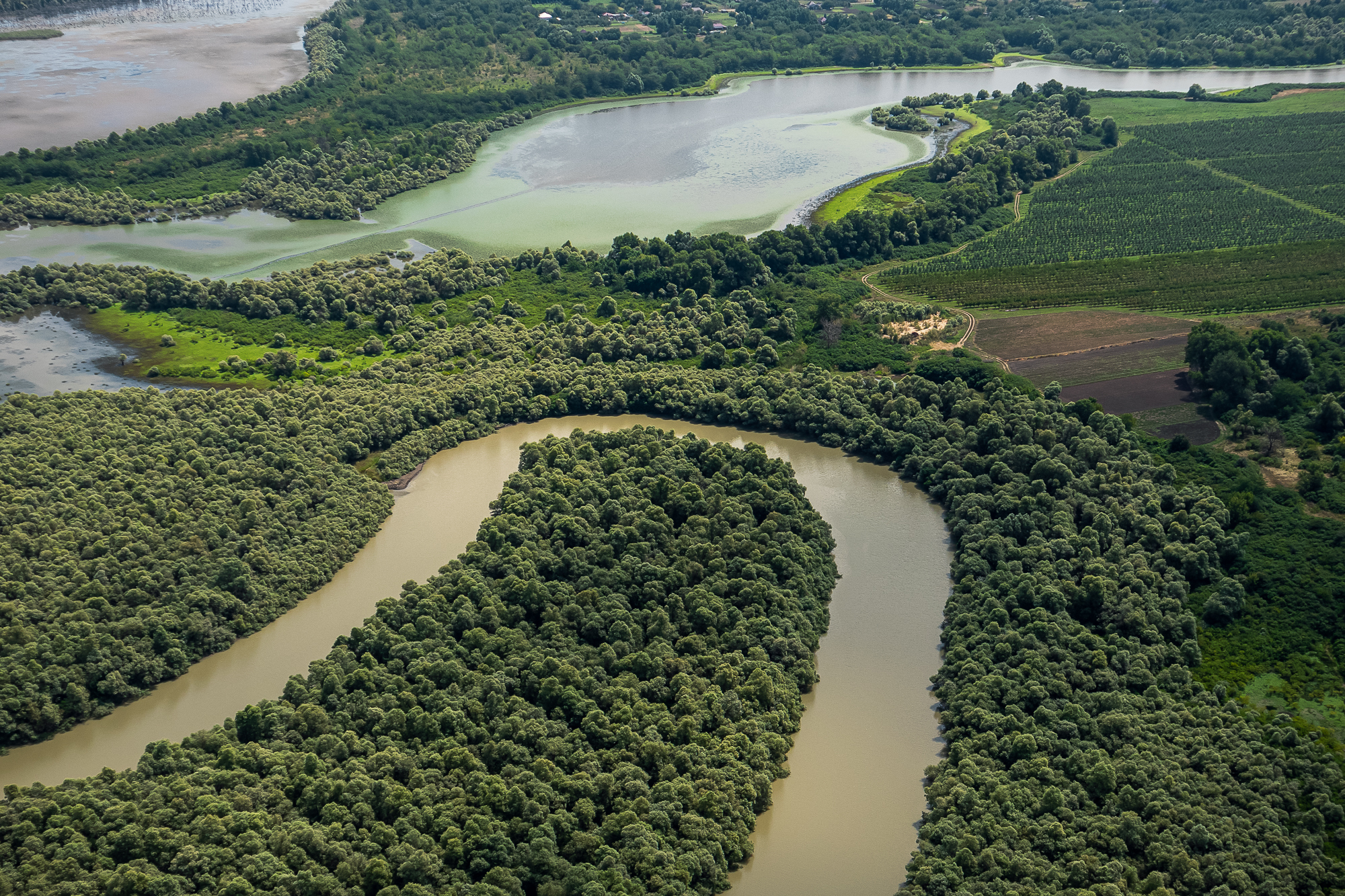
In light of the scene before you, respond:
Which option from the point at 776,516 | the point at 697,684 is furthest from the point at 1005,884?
the point at 776,516

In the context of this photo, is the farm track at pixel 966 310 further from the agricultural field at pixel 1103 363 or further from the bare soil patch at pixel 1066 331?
the agricultural field at pixel 1103 363

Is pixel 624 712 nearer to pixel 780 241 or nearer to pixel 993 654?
pixel 993 654

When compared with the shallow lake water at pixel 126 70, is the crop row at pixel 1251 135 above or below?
below

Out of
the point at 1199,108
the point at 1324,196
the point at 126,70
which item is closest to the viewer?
the point at 1324,196

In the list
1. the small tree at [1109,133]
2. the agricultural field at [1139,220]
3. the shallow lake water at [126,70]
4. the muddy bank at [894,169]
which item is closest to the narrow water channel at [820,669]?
the agricultural field at [1139,220]

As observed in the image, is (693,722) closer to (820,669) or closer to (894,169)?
(820,669)

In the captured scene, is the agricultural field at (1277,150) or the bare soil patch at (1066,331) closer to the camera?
the bare soil patch at (1066,331)

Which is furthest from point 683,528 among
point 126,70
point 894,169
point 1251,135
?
point 126,70
